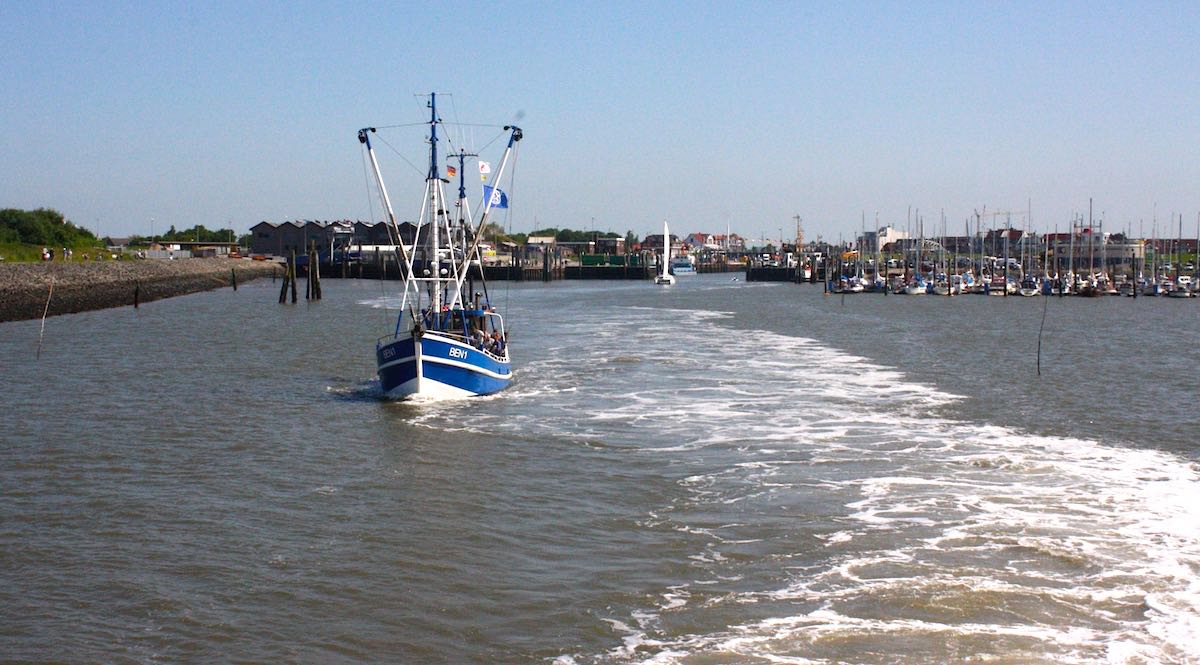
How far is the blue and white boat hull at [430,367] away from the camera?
24719 millimetres

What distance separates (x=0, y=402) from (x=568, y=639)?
Answer: 19.2m

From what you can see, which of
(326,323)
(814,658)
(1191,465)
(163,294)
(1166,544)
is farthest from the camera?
(163,294)

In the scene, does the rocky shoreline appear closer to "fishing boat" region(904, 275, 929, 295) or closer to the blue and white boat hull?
the blue and white boat hull

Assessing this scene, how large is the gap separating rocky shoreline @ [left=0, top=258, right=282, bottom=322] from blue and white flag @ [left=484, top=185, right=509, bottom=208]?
846 inches

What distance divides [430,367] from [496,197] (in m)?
4.87

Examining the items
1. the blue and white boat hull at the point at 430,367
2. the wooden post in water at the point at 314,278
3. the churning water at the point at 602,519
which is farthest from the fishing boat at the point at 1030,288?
the blue and white boat hull at the point at 430,367

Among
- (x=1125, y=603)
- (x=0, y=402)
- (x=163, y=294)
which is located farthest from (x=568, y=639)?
(x=163, y=294)

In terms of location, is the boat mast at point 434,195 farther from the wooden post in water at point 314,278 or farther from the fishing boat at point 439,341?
the wooden post in water at point 314,278

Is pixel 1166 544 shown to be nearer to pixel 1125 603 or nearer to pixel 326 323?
pixel 1125 603

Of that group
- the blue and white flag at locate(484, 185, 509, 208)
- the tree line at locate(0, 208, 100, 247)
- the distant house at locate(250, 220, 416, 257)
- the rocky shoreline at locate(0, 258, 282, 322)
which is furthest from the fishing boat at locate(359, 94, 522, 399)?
the distant house at locate(250, 220, 416, 257)

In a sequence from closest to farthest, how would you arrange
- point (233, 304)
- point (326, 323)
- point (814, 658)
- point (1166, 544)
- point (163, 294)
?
point (814, 658) → point (1166, 544) → point (326, 323) → point (233, 304) → point (163, 294)

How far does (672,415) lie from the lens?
24.1 meters

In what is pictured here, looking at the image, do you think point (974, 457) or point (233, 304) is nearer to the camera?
point (974, 457)

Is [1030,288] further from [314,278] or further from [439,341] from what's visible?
[439,341]
